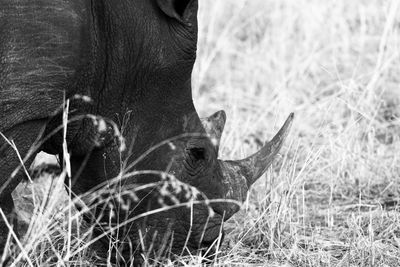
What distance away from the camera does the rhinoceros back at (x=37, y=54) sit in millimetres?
3748

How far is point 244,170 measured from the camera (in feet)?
15.6

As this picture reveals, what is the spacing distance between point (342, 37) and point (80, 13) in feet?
13.5

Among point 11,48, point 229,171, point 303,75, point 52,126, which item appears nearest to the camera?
point 11,48

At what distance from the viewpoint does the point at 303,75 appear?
7383 mm

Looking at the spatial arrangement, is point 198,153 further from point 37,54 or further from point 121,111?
point 37,54

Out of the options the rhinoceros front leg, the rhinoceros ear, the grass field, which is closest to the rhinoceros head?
the rhinoceros ear

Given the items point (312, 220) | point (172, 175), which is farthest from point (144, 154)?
point (312, 220)

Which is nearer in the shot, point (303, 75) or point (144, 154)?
point (144, 154)

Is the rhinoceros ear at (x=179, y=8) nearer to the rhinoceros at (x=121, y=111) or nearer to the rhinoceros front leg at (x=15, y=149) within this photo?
the rhinoceros at (x=121, y=111)

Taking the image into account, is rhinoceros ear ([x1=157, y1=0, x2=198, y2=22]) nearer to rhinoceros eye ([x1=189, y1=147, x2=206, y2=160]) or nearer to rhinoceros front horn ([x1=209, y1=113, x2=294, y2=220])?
rhinoceros eye ([x1=189, y1=147, x2=206, y2=160])

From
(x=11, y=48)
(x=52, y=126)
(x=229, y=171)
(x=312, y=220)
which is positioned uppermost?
(x=11, y=48)

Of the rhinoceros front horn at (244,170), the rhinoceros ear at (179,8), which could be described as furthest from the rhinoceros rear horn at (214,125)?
the rhinoceros ear at (179,8)

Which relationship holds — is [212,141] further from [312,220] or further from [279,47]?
[279,47]

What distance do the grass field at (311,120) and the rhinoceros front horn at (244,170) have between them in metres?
0.15
